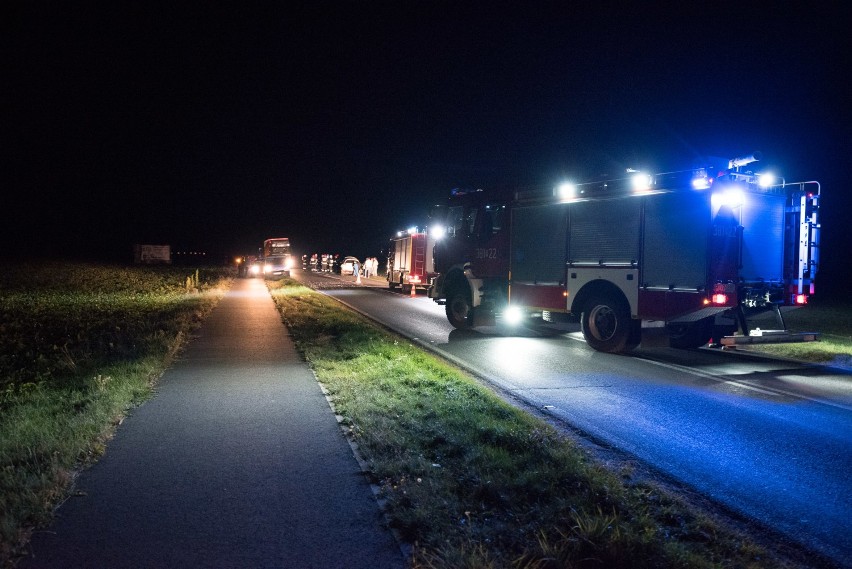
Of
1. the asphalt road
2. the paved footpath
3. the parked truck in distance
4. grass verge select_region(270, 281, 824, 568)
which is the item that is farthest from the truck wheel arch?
the parked truck in distance

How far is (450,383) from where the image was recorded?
8.54 m

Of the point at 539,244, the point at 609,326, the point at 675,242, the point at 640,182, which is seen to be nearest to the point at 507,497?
the point at 675,242

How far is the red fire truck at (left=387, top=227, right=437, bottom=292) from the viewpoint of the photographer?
28019 millimetres

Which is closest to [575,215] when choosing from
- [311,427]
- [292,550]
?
[311,427]

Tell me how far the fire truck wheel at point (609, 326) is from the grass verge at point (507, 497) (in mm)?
4739

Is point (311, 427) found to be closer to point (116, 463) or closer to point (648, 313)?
point (116, 463)

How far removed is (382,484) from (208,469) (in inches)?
52.5

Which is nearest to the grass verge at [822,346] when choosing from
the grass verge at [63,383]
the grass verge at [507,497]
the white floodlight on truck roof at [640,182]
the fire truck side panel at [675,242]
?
the fire truck side panel at [675,242]

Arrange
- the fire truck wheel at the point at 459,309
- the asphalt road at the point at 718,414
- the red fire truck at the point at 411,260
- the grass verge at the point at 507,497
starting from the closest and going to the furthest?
1. the grass verge at the point at 507,497
2. the asphalt road at the point at 718,414
3. the fire truck wheel at the point at 459,309
4. the red fire truck at the point at 411,260

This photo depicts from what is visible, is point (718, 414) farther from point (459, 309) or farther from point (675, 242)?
point (459, 309)

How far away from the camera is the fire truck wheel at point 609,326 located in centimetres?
1174

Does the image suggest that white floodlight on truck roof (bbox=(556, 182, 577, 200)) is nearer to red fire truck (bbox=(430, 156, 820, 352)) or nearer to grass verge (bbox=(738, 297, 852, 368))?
red fire truck (bbox=(430, 156, 820, 352))

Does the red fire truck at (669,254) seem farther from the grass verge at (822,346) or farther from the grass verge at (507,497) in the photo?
the grass verge at (507,497)

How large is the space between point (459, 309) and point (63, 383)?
9156 mm
